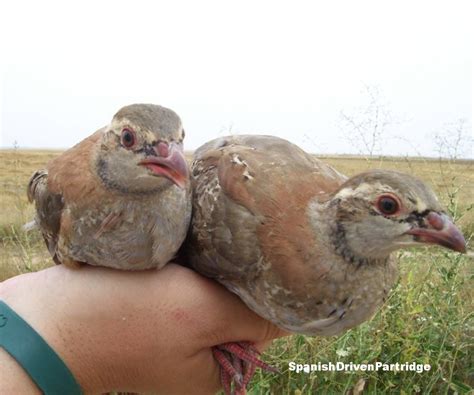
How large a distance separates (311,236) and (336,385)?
2526 mm

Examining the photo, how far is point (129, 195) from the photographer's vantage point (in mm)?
2984

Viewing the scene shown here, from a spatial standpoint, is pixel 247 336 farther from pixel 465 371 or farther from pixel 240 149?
pixel 465 371

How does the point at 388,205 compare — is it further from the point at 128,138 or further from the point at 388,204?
the point at 128,138

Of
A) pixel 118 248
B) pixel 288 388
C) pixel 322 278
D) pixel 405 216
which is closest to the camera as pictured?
pixel 405 216

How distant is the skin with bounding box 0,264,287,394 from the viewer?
2.89 metres

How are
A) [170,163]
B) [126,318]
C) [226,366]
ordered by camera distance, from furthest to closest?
[226,366] → [126,318] → [170,163]

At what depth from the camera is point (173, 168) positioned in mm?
2703

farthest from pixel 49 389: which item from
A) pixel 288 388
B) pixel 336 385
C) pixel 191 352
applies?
pixel 336 385

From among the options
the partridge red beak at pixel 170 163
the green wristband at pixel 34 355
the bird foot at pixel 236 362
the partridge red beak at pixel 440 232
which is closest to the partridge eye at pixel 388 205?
the partridge red beak at pixel 440 232

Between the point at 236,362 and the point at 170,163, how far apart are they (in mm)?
1294

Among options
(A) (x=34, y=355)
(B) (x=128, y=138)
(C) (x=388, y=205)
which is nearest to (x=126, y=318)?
(A) (x=34, y=355)

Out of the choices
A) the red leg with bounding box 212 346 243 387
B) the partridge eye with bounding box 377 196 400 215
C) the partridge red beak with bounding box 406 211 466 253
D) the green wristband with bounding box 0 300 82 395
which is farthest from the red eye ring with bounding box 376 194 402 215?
the green wristband with bounding box 0 300 82 395

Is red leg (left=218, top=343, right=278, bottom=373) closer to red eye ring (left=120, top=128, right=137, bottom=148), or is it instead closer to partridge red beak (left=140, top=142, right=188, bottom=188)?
partridge red beak (left=140, top=142, right=188, bottom=188)

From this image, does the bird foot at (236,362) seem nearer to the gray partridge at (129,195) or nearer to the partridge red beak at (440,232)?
the gray partridge at (129,195)
